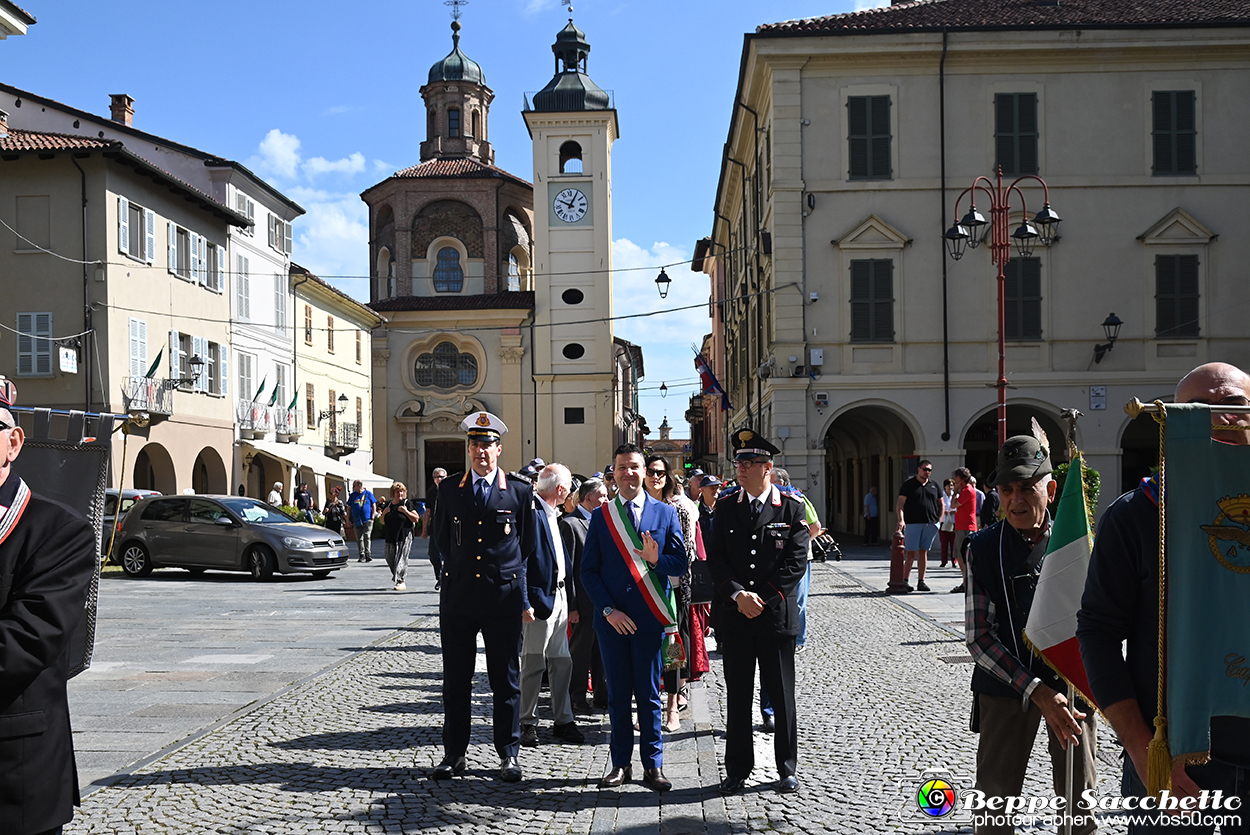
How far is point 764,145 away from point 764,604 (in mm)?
25837

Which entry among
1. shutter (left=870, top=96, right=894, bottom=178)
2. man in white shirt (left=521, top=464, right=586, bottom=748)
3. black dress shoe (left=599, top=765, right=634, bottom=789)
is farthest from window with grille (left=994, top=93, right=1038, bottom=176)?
black dress shoe (left=599, top=765, right=634, bottom=789)

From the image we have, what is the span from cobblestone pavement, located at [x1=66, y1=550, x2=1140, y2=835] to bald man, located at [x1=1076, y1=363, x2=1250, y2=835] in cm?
278

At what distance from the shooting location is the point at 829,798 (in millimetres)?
6098

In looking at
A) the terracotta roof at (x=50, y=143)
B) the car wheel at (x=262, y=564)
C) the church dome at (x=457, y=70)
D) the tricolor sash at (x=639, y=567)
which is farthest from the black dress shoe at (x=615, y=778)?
the church dome at (x=457, y=70)

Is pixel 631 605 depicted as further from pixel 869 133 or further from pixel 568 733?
pixel 869 133

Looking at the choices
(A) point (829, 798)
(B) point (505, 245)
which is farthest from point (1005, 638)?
(B) point (505, 245)

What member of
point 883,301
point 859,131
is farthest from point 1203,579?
point 859,131

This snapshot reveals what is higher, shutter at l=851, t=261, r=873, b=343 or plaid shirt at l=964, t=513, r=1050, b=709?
shutter at l=851, t=261, r=873, b=343

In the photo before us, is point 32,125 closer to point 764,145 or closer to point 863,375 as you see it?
point 764,145

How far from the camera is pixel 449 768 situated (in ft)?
21.7

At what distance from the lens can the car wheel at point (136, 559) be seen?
22547 mm

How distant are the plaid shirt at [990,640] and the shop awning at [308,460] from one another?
1506 inches

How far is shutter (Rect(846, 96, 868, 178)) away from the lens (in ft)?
90.9

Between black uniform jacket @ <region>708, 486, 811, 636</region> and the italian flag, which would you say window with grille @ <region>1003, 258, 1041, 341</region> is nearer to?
black uniform jacket @ <region>708, 486, 811, 636</region>
